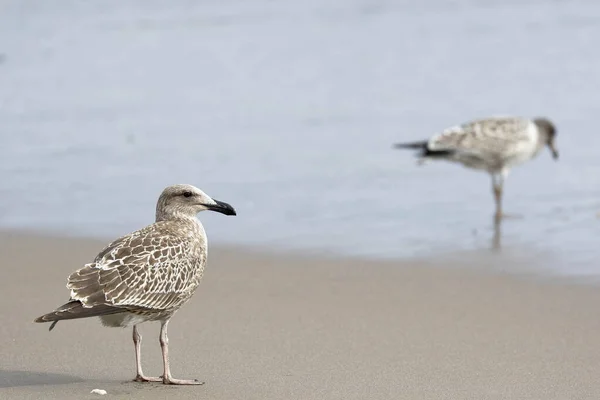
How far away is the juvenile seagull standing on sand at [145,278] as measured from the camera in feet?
17.6

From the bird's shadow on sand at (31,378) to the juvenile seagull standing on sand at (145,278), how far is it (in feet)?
0.96

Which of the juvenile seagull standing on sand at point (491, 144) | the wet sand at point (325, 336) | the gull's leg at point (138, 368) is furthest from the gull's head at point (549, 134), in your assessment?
the gull's leg at point (138, 368)

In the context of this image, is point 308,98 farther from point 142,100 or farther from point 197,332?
point 197,332

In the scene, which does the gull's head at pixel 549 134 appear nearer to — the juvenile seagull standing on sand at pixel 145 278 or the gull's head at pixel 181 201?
the gull's head at pixel 181 201

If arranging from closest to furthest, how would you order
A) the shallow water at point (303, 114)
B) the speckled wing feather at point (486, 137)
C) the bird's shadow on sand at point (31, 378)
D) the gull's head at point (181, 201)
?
the bird's shadow on sand at point (31, 378), the gull's head at point (181, 201), the shallow water at point (303, 114), the speckled wing feather at point (486, 137)

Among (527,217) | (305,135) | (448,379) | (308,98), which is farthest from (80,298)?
(308,98)

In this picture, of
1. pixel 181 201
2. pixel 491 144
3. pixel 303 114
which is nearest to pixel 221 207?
pixel 181 201

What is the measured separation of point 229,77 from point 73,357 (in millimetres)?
9236

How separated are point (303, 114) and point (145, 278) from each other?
7568 mm

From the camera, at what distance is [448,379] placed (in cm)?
571

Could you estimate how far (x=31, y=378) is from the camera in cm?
567

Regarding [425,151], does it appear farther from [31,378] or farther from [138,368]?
[31,378]

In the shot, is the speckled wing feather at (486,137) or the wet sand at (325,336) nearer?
the wet sand at (325,336)

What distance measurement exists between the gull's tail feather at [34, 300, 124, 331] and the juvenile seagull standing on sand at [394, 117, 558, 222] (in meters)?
5.96
